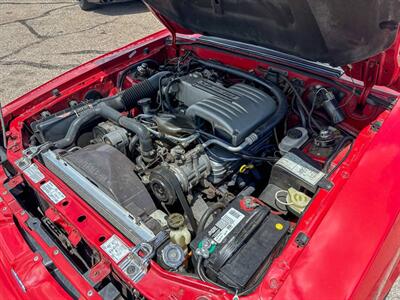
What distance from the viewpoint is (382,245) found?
4.08ft

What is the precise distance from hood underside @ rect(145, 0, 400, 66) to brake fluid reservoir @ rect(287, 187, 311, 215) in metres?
0.61

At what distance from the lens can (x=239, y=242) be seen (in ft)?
4.40

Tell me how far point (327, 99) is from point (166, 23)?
119cm

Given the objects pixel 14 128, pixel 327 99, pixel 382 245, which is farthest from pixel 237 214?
pixel 14 128

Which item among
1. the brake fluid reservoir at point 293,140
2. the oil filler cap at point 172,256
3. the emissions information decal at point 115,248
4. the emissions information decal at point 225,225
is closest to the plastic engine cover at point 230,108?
the brake fluid reservoir at point 293,140

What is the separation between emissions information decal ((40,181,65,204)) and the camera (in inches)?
62.6

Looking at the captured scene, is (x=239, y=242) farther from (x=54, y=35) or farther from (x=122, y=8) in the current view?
(x=122, y=8)

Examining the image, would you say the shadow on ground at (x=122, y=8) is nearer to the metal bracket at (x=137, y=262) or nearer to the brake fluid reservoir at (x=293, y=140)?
the brake fluid reservoir at (x=293, y=140)

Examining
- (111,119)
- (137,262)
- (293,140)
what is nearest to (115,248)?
(137,262)

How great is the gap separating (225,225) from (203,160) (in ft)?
1.50

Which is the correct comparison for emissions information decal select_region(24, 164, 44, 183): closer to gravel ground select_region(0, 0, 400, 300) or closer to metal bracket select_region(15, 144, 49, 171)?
metal bracket select_region(15, 144, 49, 171)

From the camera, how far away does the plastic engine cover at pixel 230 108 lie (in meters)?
1.74

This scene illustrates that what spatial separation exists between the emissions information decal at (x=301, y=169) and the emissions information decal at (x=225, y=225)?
0.35m

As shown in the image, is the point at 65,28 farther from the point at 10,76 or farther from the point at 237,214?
the point at 237,214
